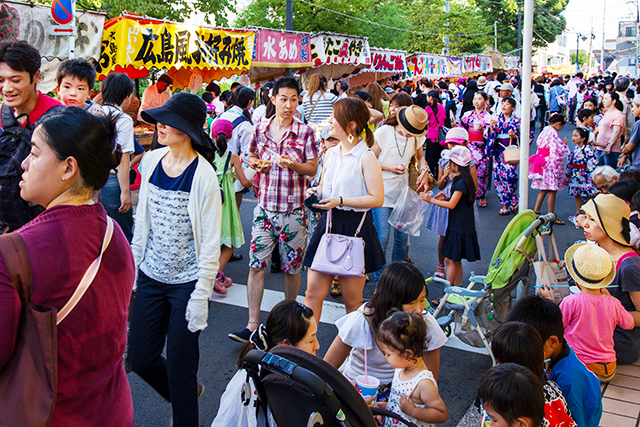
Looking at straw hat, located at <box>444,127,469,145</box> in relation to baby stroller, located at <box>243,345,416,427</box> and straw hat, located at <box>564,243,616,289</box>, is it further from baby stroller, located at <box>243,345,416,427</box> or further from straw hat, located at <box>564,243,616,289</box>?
baby stroller, located at <box>243,345,416,427</box>

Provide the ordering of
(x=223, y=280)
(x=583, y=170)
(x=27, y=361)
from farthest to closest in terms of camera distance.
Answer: (x=583, y=170) → (x=223, y=280) → (x=27, y=361)

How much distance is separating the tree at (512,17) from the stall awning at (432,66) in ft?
106

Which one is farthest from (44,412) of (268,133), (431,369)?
(268,133)

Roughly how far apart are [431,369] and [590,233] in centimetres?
175

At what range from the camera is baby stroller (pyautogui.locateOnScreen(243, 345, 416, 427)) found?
1597 millimetres

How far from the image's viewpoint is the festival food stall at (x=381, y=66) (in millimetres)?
16609

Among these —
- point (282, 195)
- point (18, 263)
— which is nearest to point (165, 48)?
point (282, 195)

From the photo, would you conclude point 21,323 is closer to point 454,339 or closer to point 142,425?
point 142,425

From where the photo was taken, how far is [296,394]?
1.68 m

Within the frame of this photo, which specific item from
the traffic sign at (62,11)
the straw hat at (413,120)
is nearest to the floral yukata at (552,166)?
the straw hat at (413,120)

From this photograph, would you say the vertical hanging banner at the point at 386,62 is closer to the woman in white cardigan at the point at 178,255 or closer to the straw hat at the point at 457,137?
the straw hat at the point at 457,137

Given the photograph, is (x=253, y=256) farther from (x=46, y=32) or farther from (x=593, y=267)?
(x=46, y=32)

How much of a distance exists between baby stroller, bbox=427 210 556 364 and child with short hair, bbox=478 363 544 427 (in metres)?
1.48

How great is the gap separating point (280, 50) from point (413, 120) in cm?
823
